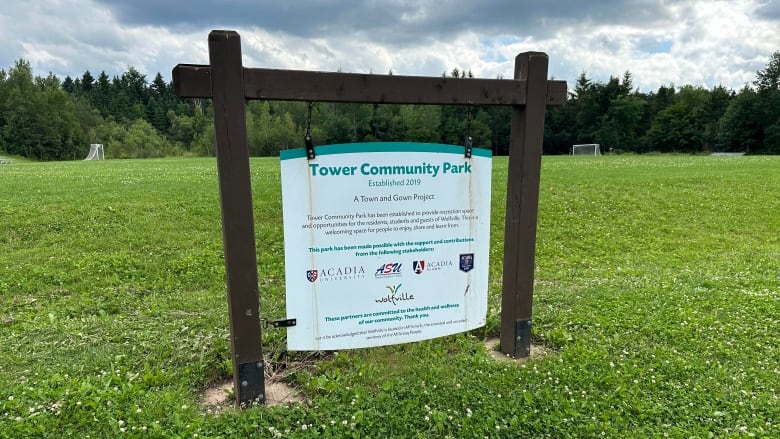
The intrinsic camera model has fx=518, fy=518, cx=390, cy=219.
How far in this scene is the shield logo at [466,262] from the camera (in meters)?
3.87

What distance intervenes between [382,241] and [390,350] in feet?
3.89

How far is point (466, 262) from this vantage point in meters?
3.89

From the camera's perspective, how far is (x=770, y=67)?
67.1m

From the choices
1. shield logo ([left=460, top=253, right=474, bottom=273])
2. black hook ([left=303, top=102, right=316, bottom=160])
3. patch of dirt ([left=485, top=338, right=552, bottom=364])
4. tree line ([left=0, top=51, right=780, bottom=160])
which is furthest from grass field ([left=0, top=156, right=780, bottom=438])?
tree line ([left=0, top=51, right=780, bottom=160])

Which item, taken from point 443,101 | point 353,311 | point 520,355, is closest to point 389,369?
point 353,311

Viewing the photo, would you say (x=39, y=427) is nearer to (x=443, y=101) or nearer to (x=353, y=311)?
(x=353, y=311)

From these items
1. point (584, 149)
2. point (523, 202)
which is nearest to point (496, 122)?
point (584, 149)

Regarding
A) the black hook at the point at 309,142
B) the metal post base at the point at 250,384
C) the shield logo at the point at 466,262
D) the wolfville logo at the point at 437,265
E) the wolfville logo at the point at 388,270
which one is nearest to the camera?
the black hook at the point at 309,142

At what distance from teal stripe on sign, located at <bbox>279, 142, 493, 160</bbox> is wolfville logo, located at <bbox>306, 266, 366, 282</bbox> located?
768 millimetres

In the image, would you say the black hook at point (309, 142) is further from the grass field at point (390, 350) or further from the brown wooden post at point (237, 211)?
the grass field at point (390, 350)

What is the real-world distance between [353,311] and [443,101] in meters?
1.57

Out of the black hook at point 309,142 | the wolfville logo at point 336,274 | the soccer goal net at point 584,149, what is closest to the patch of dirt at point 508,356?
the wolfville logo at point 336,274

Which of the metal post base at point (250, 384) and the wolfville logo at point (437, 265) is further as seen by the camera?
the wolfville logo at point (437, 265)

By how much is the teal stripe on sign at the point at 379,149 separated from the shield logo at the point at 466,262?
0.75m
